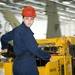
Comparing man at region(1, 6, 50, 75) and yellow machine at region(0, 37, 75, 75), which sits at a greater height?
man at region(1, 6, 50, 75)

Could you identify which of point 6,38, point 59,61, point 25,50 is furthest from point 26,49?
point 59,61

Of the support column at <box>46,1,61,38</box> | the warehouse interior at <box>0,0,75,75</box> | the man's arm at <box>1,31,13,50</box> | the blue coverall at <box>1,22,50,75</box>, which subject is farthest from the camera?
the support column at <box>46,1,61,38</box>

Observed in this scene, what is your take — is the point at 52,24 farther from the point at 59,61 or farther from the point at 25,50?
the point at 25,50

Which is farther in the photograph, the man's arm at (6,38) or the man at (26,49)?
the man's arm at (6,38)

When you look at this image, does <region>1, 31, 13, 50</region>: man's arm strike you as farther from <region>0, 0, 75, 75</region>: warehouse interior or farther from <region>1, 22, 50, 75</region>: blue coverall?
<region>0, 0, 75, 75</region>: warehouse interior

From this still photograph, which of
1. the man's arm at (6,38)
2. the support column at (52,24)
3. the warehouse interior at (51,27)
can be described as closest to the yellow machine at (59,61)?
the warehouse interior at (51,27)

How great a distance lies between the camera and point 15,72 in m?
2.99

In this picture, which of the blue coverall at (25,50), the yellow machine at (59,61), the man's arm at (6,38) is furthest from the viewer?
the yellow machine at (59,61)

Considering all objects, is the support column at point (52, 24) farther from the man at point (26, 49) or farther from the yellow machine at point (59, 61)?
the man at point (26, 49)

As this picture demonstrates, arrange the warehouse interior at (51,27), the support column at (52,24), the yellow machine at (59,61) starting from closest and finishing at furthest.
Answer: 1. the yellow machine at (59,61)
2. the warehouse interior at (51,27)
3. the support column at (52,24)

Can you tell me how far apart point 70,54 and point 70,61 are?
11.4 inches

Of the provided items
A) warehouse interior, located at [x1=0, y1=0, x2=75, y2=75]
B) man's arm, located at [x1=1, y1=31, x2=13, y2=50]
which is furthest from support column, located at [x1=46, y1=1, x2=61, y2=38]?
man's arm, located at [x1=1, y1=31, x2=13, y2=50]

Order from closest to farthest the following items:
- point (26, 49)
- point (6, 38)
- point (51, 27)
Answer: point (26, 49), point (6, 38), point (51, 27)

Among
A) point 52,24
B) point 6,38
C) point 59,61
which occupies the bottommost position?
point 59,61
